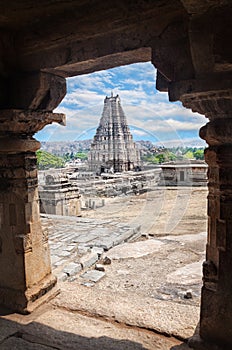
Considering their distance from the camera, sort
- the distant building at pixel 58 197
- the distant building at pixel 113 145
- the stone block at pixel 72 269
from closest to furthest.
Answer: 1. the stone block at pixel 72 269
2. the distant building at pixel 58 197
3. the distant building at pixel 113 145

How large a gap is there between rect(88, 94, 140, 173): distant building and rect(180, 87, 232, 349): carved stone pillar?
2673 centimetres

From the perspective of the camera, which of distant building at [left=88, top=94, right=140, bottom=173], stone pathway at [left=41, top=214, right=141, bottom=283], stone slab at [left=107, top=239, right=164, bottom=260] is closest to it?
stone pathway at [left=41, top=214, right=141, bottom=283]

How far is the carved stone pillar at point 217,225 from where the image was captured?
227cm

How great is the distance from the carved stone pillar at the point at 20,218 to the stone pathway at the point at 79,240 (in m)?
1.81

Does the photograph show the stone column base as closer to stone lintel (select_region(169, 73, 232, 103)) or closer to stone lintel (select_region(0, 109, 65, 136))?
stone lintel (select_region(0, 109, 65, 136))

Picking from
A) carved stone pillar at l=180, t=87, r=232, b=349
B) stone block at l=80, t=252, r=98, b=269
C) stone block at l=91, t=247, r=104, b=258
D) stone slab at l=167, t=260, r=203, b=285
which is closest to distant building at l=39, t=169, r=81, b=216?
stone block at l=91, t=247, r=104, b=258

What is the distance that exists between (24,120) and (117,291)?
3051mm

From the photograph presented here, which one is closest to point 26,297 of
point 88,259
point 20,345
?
point 20,345

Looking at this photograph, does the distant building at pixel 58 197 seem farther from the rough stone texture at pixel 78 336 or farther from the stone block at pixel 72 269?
the rough stone texture at pixel 78 336

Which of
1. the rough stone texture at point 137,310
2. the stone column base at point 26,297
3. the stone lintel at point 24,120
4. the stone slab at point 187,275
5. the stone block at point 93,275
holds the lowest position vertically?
the stone block at point 93,275

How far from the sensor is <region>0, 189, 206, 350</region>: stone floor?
277cm

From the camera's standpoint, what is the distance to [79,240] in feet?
23.5

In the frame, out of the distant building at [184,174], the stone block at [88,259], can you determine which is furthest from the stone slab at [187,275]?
the distant building at [184,174]

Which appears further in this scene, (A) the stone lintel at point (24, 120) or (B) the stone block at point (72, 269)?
(B) the stone block at point (72, 269)
